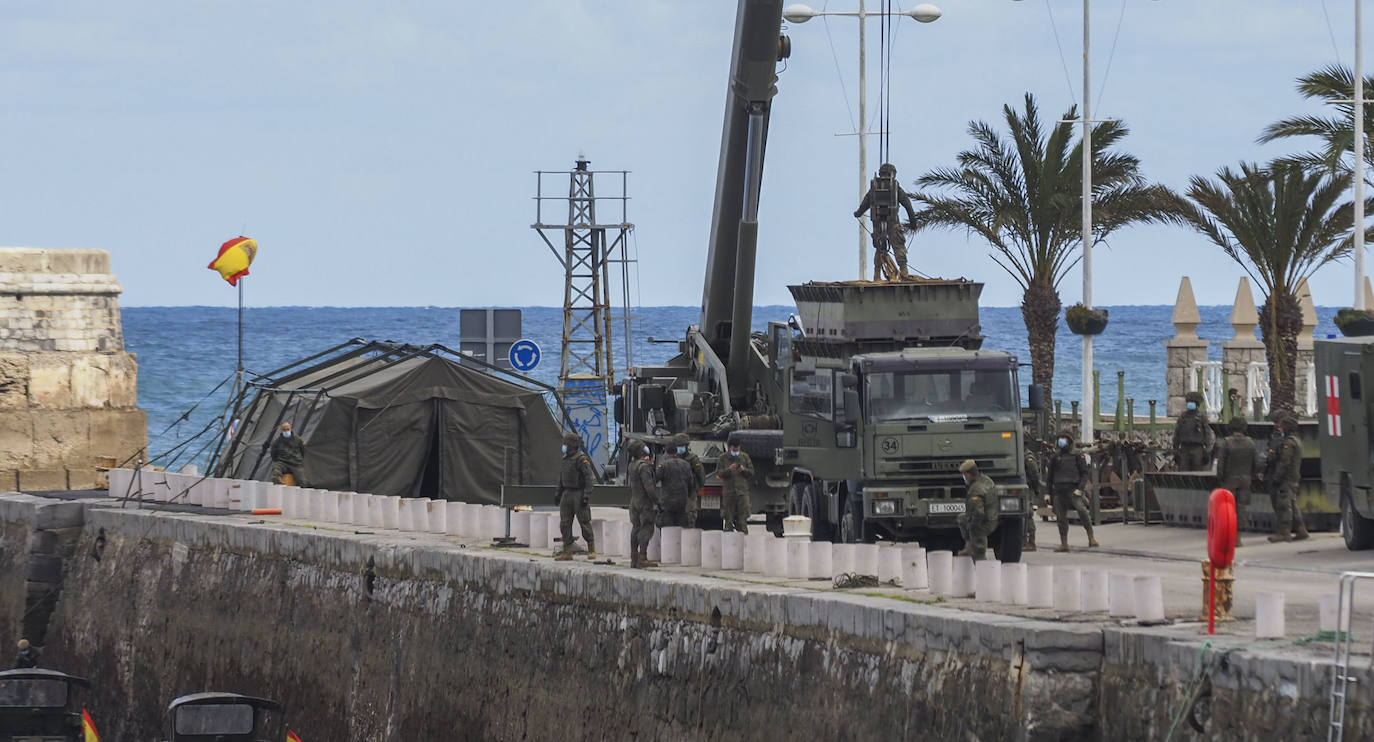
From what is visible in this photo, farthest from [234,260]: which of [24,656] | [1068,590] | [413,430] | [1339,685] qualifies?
[1339,685]

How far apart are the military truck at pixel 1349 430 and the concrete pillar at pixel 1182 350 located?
1778cm

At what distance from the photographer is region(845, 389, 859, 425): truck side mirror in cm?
2173

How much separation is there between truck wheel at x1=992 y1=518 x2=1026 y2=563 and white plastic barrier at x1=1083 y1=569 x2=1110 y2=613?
6449 mm

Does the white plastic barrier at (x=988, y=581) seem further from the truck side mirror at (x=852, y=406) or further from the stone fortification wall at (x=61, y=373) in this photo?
the stone fortification wall at (x=61, y=373)

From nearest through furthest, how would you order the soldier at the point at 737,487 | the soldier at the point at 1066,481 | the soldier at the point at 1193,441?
the soldier at the point at 737,487
the soldier at the point at 1066,481
the soldier at the point at 1193,441

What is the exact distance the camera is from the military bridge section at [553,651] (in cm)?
1331

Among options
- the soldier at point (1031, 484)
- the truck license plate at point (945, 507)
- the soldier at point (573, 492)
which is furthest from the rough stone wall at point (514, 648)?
the soldier at point (1031, 484)

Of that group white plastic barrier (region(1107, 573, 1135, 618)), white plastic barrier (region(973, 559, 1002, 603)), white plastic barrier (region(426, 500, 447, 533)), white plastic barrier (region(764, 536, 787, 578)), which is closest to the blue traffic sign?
white plastic barrier (region(426, 500, 447, 533))

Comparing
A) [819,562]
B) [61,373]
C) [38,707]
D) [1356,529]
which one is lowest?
[38,707]

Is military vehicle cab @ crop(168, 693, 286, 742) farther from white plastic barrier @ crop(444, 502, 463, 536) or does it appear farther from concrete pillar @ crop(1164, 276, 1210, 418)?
concrete pillar @ crop(1164, 276, 1210, 418)

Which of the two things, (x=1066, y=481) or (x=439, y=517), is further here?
(x=439, y=517)

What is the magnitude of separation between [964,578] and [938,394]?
18.0 ft

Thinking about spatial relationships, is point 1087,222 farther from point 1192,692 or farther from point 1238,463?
point 1192,692

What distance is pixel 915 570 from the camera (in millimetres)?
17016
